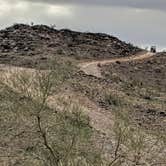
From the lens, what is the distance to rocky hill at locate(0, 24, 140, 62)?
55794mm

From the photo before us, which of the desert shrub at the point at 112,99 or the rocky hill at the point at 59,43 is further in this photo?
the rocky hill at the point at 59,43

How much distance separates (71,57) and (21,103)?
2982cm

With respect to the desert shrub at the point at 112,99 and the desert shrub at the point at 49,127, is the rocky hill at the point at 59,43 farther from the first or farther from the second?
the desert shrub at the point at 49,127

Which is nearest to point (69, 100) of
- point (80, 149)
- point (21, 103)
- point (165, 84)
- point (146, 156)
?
point (146, 156)

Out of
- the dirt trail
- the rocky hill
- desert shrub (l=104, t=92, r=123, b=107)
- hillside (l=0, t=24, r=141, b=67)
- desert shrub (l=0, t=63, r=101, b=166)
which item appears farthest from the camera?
the rocky hill

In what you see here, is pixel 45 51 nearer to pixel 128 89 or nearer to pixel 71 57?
pixel 71 57

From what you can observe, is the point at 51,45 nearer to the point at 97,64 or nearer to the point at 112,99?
the point at 97,64

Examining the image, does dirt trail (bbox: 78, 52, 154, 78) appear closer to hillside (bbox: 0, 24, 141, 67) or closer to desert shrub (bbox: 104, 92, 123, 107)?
hillside (bbox: 0, 24, 141, 67)

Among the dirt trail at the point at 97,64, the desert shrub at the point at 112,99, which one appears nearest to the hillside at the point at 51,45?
the dirt trail at the point at 97,64

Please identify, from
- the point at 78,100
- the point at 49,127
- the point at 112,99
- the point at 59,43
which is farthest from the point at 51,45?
the point at 49,127

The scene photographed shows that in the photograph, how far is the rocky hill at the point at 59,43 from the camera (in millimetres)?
55794

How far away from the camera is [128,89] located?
45062 mm

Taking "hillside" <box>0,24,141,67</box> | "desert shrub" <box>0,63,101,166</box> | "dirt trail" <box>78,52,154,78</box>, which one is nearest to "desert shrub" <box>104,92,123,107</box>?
"dirt trail" <box>78,52,154,78</box>

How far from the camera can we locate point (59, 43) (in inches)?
2320
